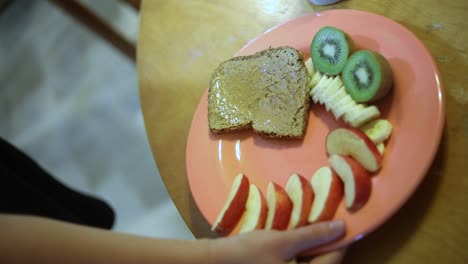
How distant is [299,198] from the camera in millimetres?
916

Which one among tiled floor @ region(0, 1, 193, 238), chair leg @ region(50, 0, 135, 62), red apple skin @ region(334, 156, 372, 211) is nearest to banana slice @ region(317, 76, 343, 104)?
red apple skin @ region(334, 156, 372, 211)

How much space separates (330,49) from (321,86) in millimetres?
92

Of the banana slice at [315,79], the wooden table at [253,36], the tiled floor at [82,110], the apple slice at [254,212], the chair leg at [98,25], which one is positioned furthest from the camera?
the chair leg at [98,25]

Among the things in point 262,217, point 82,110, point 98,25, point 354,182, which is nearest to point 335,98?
point 354,182

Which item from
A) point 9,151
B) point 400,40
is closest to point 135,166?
point 9,151

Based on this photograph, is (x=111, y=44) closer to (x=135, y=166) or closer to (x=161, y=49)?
(x=135, y=166)

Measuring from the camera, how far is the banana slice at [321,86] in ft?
3.38

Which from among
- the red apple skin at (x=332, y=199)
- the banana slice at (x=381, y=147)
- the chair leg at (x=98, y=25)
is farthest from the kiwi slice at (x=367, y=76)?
the chair leg at (x=98, y=25)

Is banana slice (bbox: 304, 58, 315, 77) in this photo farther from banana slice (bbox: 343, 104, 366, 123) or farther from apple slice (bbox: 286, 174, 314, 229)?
apple slice (bbox: 286, 174, 314, 229)

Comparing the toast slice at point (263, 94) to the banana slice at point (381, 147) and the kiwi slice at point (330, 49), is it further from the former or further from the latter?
the banana slice at point (381, 147)

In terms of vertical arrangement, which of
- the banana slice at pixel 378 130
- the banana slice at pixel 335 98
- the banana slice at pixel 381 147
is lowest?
the banana slice at pixel 381 147

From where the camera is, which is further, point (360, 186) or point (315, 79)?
point (315, 79)

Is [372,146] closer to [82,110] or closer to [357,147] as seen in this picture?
[357,147]

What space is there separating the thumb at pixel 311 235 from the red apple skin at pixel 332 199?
2 centimetres
